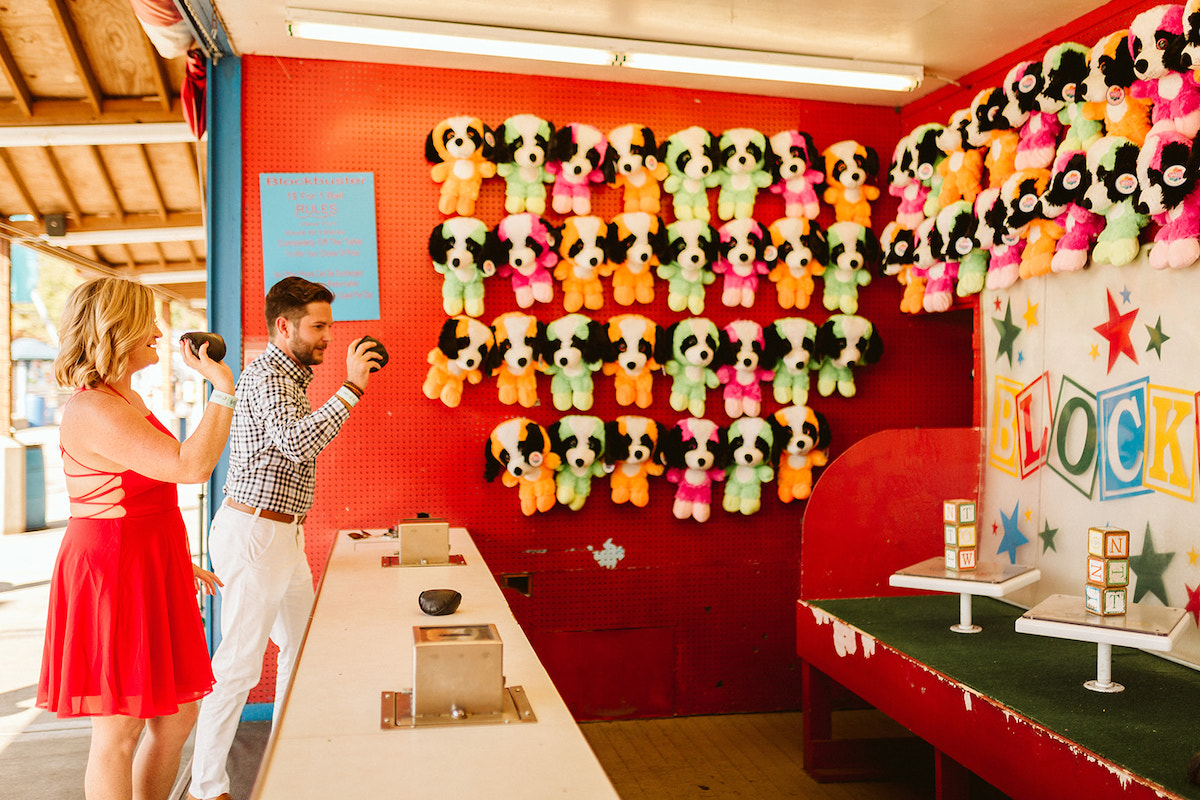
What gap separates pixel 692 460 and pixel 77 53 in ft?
12.4

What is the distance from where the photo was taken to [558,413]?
3.70 m

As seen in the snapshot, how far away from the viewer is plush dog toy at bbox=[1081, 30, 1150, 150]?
2.59 meters

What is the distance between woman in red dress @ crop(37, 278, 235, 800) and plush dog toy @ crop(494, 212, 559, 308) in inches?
64.6

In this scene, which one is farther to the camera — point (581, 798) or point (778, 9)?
point (778, 9)

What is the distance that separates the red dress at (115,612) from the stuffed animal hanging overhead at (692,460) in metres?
2.11

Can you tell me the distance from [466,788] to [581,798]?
6.8 inches

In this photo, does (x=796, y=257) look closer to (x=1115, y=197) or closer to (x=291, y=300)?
(x=1115, y=197)

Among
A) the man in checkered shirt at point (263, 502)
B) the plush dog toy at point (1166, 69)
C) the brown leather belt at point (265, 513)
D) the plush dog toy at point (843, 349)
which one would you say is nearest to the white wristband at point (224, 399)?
the man in checkered shirt at point (263, 502)

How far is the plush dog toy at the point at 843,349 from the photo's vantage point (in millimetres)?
3832

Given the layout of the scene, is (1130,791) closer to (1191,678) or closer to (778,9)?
(1191,678)

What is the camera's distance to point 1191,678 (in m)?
2.29

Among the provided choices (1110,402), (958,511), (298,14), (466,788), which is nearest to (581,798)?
(466,788)

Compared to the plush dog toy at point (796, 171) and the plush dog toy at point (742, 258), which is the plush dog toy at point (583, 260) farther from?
the plush dog toy at point (796, 171)

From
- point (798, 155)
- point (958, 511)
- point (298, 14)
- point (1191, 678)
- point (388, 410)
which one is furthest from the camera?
point (798, 155)
